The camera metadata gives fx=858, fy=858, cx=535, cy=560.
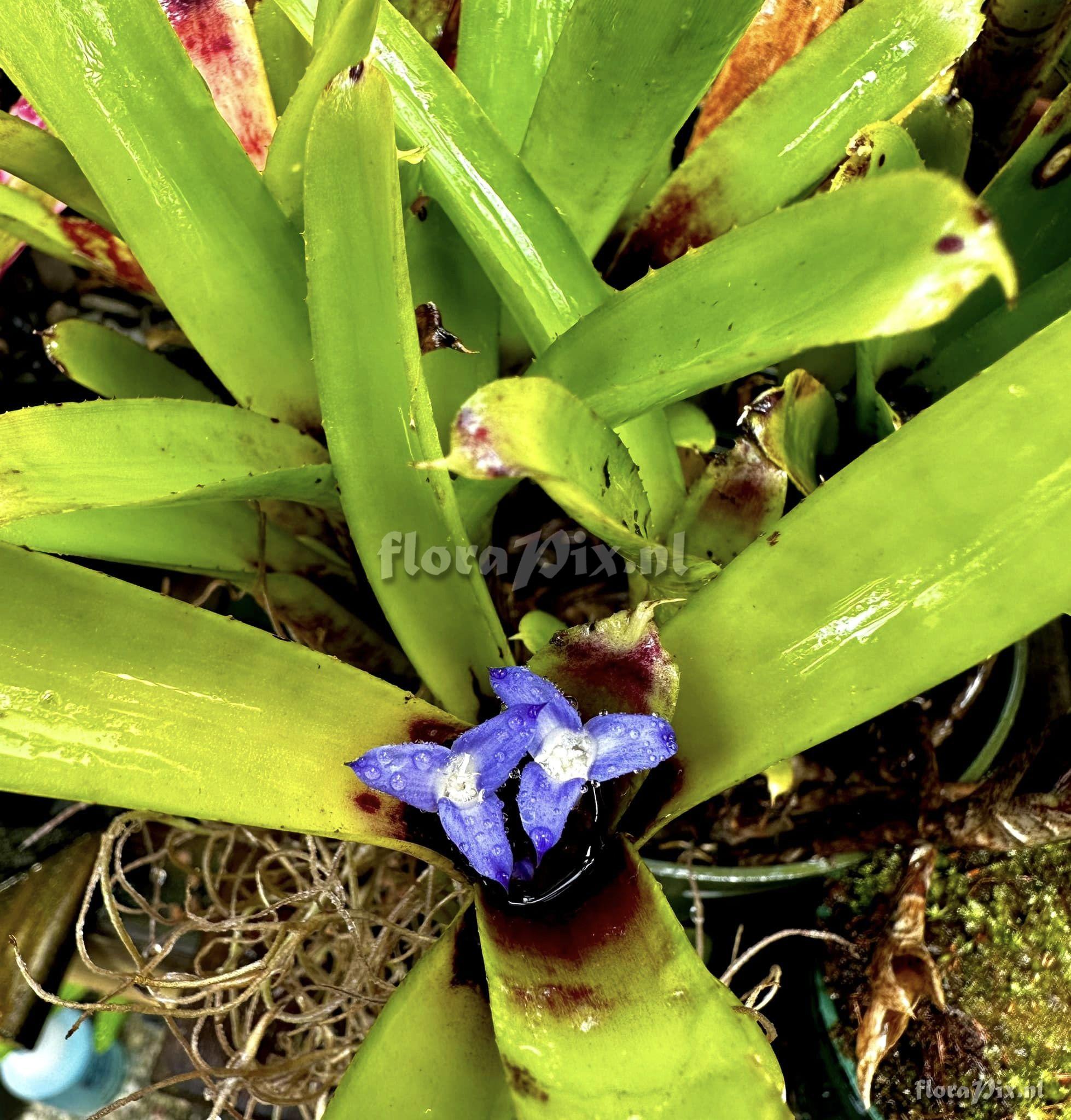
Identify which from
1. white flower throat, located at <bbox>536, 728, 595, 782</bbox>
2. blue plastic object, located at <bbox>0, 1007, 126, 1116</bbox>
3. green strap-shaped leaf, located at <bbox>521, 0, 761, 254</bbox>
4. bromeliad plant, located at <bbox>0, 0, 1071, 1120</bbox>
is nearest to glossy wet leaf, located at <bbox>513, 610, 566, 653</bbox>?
bromeliad plant, located at <bbox>0, 0, 1071, 1120</bbox>

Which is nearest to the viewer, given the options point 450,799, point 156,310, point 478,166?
point 450,799

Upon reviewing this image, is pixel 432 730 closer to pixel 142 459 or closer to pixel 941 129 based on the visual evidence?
pixel 142 459

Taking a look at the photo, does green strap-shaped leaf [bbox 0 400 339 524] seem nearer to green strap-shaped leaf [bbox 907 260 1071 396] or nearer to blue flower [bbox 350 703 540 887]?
blue flower [bbox 350 703 540 887]

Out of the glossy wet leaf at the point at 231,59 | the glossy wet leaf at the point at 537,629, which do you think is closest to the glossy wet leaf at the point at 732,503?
the glossy wet leaf at the point at 537,629

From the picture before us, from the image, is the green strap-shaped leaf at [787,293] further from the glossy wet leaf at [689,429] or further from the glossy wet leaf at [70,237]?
the glossy wet leaf at [70,237]

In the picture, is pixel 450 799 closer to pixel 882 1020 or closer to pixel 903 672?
pixel 903 672

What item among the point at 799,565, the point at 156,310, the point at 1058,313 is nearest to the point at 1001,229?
the point at 1058,313

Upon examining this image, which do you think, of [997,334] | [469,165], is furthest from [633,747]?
[997,334]
